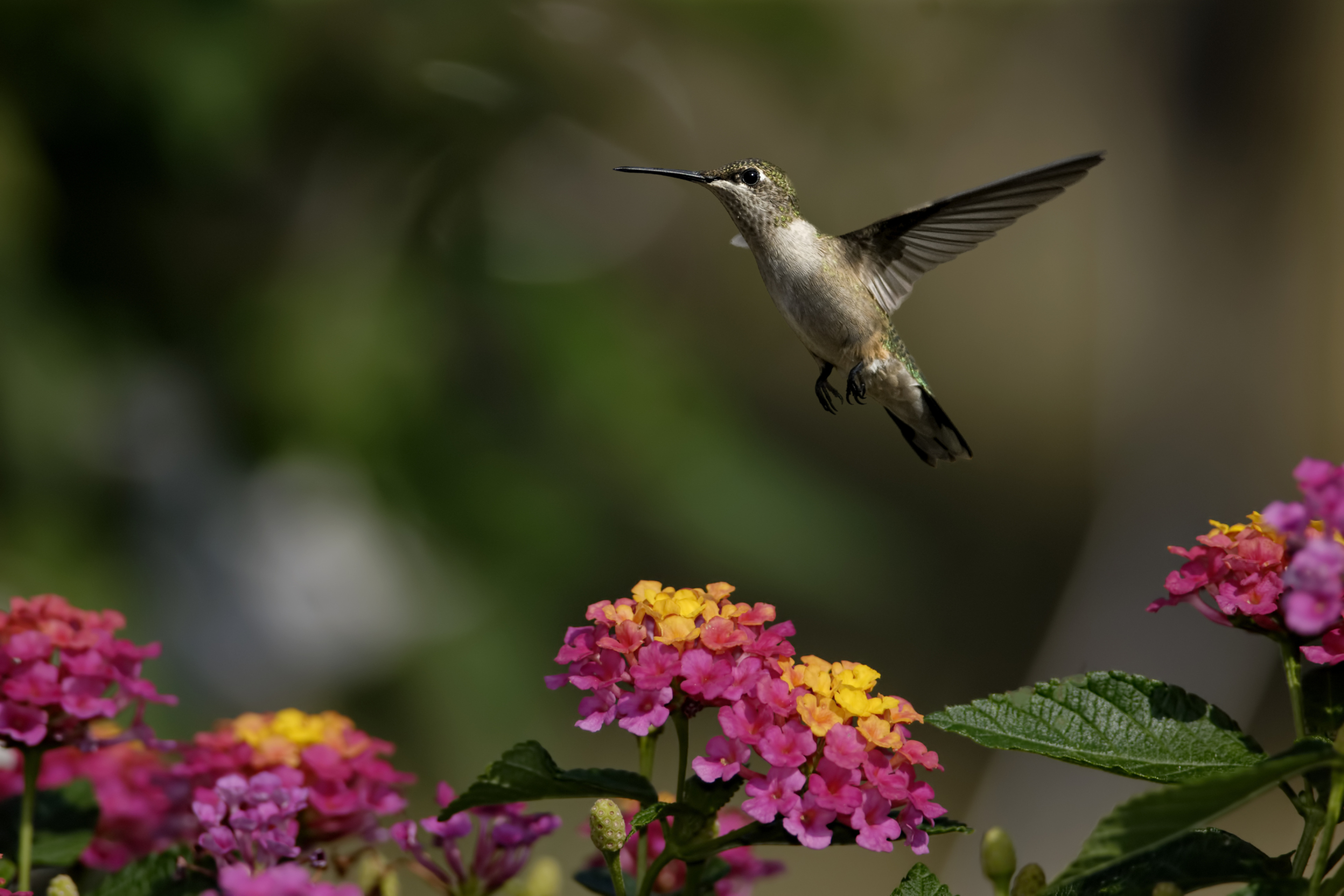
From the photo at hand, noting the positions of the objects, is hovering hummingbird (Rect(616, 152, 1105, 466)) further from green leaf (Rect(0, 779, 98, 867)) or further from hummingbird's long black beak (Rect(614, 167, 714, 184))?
green leaf (Rect(0, 779, 98, 867))

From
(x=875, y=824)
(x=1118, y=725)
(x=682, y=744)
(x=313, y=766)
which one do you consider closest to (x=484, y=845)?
(x=313, y=766)

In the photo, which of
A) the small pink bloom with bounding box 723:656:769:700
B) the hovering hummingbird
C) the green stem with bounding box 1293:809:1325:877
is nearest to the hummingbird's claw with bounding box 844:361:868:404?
the hovering hummingbird

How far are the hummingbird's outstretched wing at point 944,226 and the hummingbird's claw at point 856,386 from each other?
0.51 ft

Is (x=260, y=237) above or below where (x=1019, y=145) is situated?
below

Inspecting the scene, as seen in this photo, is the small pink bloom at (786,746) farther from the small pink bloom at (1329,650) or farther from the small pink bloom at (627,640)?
the small pink bloom at (1329,650)

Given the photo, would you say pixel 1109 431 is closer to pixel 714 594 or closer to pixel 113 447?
pixel 113 447

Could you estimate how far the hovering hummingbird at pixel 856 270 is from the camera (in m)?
1.32

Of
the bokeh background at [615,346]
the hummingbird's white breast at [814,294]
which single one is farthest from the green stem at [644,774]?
the bokeh background at [615,346]

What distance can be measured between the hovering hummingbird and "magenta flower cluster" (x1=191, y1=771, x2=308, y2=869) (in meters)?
0.67

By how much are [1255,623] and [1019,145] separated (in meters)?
4.43

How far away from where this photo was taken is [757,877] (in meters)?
1.06

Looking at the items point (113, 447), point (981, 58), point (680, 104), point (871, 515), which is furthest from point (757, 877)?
point (981, 58)

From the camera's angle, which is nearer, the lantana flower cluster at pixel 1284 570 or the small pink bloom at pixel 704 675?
the lantana flower cluster at pixel 1284 570

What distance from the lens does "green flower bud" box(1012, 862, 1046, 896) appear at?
78 centimetres
